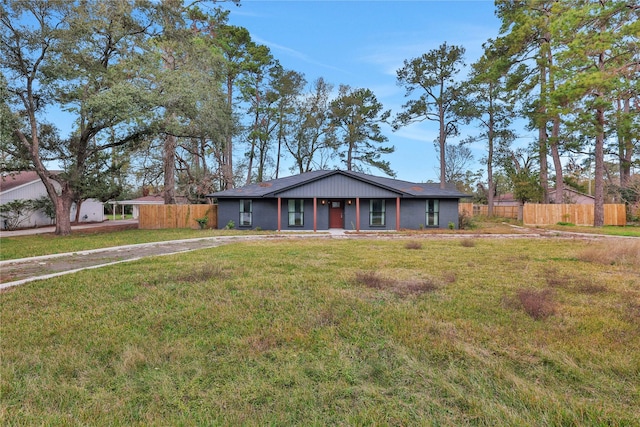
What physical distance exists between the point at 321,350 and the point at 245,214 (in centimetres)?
1593

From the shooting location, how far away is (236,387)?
8.05ft

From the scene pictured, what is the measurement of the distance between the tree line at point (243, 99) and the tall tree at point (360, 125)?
13 centimetres

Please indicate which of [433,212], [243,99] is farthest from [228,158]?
[433,212]

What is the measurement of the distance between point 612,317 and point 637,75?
9.85 meters

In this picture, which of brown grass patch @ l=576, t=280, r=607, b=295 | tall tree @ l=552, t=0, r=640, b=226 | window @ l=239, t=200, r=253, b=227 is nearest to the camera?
brown grass patch @ l=576, t=280, r=607, b=295

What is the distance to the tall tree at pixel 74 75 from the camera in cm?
1171

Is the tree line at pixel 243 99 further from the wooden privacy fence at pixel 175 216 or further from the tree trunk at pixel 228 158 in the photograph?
the wooden privacy fence at pixel 175 216

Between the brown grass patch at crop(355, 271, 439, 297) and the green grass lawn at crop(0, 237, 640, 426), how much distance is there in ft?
0.15

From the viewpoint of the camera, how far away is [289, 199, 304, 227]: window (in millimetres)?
18281

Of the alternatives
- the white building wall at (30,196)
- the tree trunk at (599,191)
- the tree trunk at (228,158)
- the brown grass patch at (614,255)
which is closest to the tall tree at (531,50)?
the tree trunk at (599,191)

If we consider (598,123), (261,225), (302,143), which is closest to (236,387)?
(261,225)

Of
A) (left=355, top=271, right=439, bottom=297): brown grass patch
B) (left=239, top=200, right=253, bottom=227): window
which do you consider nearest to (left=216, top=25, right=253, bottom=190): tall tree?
(left=239, top=200, right=253, bottom=227): window

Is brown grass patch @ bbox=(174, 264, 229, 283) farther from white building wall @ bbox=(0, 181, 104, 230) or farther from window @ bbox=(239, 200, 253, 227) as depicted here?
white building wall @ bbox=(0, 181, 104, 230)

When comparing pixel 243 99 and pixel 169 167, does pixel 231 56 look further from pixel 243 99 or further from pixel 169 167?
pixel 169 167
